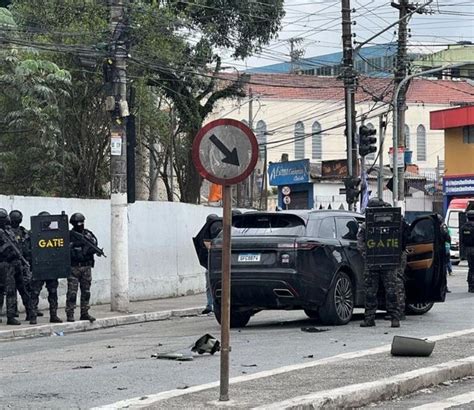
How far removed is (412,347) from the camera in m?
10.4

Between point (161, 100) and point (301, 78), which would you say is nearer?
point (161, 100)

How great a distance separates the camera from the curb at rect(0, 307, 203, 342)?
14.6 meters

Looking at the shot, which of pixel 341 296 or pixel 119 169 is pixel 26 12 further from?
pixel 341 296

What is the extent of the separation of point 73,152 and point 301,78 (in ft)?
130

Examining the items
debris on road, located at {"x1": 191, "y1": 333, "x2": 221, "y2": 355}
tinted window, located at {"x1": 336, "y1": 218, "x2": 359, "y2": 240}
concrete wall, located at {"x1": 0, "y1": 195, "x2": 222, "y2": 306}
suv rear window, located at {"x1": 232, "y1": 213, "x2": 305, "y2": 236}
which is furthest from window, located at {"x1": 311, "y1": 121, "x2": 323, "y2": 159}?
debris on road, located at {"x1": 191, "y1": 333, "x2": 221, "y2": 355}

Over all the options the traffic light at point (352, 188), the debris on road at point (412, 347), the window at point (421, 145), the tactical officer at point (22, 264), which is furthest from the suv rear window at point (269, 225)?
the window at point (421, 145)

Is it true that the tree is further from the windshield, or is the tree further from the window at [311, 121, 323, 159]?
the window at [311, 121, 323, 159]

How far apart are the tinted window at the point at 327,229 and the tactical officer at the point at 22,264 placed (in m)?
4.95

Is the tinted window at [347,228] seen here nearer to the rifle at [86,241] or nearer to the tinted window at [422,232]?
the tinted window at [422,232]

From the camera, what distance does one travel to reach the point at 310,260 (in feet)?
44.8

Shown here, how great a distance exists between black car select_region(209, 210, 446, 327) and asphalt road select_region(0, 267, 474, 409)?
38 cm

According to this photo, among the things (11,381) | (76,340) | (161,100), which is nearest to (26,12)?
(161,100)

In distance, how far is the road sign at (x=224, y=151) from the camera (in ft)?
25.7

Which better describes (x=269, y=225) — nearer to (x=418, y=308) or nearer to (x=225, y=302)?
(x=418, y=308)
